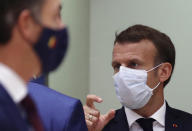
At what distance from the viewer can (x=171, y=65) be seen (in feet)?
4.55

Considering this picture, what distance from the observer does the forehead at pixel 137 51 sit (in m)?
1.31

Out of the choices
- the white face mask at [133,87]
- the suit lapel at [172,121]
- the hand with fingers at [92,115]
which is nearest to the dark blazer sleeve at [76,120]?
the hand with fingers at [92,115]

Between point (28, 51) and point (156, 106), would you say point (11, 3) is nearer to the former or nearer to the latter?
point (28, 51)

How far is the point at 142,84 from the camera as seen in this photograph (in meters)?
1.30

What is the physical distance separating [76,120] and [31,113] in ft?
1.80

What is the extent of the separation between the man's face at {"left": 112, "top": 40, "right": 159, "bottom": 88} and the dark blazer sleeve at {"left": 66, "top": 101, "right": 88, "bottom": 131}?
43cm

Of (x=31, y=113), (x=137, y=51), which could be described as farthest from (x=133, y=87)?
(x=31, y=113)

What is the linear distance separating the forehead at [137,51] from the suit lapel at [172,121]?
0.27 meters

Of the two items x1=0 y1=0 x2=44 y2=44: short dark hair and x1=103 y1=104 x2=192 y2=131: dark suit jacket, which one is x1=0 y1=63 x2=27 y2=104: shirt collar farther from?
x1=103 y1=104 x2=192 y2=131: dark suit jacket

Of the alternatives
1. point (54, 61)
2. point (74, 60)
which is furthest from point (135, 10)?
point (54, 61)

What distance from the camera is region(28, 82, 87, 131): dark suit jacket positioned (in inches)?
35.3

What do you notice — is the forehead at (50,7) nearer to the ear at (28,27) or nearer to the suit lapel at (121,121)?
the ear at (28,27)

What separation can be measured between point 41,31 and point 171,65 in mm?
1086

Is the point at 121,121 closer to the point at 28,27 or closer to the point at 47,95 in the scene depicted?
the point at 47,95
